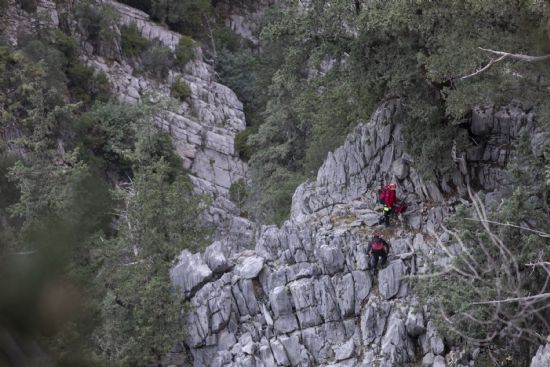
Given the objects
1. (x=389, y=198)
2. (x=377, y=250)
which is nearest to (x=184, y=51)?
(x=389, y=198)

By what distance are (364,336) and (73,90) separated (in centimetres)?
2214

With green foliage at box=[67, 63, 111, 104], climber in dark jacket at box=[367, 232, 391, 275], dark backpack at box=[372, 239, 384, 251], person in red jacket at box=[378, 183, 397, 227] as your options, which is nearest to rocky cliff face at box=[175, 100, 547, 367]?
climber in dark jacket at box=[367, 232, 391, 275]

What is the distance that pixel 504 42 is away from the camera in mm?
12023

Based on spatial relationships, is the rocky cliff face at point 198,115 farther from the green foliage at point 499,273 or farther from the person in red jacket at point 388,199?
the green foliage at point 499,273

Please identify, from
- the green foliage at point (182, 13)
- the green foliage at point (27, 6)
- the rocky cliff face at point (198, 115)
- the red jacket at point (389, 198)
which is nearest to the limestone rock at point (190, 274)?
the red jacket at point (389, 198)

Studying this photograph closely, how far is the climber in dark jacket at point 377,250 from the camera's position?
1326cm

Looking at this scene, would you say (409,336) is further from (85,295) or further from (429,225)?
(85,295)

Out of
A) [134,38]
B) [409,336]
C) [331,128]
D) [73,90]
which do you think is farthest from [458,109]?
[134,38]

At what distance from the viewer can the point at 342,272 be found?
14.1 metres

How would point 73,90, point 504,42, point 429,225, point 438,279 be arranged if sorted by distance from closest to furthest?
1. point 438,279
2. point 504,42
3. point 429,225
4. point 73,90

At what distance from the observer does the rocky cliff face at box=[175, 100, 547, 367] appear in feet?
42.9

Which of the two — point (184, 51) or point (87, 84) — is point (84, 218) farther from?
point (184, 51)

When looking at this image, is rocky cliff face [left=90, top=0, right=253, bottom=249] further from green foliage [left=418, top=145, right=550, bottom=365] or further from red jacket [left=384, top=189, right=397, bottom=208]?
green foliage [left=418, top=145, right=550, bottom=365]

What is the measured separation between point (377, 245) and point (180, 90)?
867 inches
